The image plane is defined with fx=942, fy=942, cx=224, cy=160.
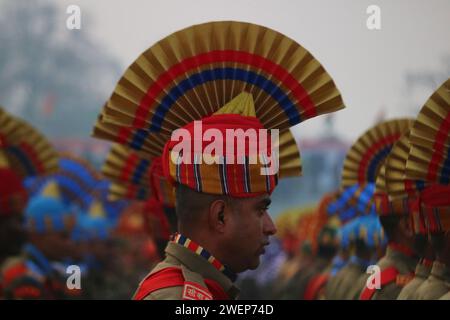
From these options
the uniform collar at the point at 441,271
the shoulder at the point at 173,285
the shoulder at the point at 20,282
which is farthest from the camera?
the shoulder at the point at 20,282

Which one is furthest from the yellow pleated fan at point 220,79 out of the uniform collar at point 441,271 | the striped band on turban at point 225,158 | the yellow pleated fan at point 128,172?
the yellow pleated fan at point 128,172

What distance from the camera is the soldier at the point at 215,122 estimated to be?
412 cm

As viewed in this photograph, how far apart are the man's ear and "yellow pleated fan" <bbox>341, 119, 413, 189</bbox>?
3.65 meters

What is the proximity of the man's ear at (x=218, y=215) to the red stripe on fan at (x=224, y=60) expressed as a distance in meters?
0.68

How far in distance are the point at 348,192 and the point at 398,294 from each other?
2421 millimetres

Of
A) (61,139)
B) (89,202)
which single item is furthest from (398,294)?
(61,139)

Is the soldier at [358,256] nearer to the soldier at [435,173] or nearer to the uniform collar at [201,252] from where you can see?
the soldier at [435,173]

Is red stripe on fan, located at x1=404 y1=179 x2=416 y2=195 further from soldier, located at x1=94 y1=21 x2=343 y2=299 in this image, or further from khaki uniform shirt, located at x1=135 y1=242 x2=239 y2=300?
khaki uniform shirt, located at x1=135 y1=242 x2=239 y2=300

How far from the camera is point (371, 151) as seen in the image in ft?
25.8

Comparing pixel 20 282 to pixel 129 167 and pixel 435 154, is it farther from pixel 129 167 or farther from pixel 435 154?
pixel 435 154

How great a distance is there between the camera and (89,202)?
14.0 m

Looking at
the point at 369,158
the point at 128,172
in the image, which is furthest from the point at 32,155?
the point at 369,158
